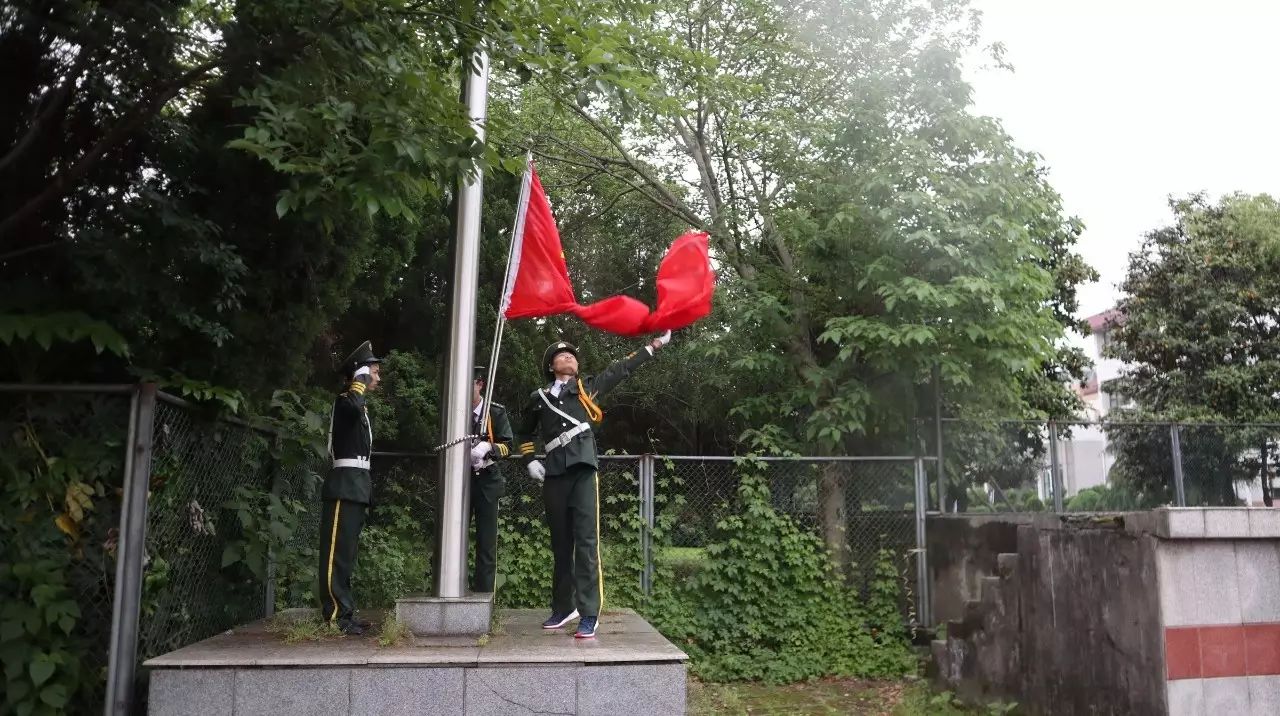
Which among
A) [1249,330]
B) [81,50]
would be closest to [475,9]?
[81,50]

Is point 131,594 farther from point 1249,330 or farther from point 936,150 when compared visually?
point 1249,330

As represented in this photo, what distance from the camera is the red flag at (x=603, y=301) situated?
6699 mm

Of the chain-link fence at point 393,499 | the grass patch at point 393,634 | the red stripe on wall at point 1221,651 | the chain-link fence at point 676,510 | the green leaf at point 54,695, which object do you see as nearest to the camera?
the green leaf at point 54,695

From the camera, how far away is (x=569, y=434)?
6.64 m

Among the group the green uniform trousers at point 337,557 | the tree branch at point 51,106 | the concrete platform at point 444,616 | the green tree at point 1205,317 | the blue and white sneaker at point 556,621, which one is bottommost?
the blue and white sneaker at point 556,621

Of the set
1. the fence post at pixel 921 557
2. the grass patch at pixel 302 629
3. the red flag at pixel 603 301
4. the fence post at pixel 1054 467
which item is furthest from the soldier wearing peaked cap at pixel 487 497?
the fence post at pixel 1054 467

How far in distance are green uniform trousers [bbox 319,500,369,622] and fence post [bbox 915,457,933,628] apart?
6.41 meters

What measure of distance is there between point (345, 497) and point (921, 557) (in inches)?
259

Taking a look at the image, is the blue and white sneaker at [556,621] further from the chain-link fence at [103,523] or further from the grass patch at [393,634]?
the chain-link fence at [103,523]

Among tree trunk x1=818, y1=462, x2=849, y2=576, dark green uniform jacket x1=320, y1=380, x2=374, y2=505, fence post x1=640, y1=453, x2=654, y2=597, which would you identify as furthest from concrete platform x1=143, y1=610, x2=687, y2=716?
tree trunk x1=818, y1=462, x2=849, y2=576

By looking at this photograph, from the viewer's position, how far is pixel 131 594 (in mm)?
5289

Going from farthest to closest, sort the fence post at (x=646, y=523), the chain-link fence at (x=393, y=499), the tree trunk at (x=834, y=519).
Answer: the tree trunk at (x=834, y=519)
the fence post at (x=646, y=523)
the chain-link fence at (x=393, y=499)

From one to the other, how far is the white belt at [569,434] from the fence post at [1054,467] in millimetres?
6711

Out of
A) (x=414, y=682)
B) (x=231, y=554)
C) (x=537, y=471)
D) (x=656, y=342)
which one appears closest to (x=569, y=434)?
(x=537, y=471)
